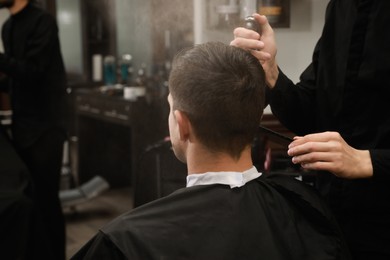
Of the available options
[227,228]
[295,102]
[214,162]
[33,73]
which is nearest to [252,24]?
[295,102]

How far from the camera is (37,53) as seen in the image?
2.82 m

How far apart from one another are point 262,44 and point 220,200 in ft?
1.28

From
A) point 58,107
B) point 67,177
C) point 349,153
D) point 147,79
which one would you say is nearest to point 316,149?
point 349,153

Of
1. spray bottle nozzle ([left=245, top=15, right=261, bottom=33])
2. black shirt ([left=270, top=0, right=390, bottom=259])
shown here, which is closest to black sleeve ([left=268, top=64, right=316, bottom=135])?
black shirt ([left=270, top=0, right=390, bottom=259])

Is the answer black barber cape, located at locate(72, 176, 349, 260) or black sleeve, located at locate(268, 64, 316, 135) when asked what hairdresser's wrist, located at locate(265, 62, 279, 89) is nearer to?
black sleeve, located at locate(268, 64, 316, 135)

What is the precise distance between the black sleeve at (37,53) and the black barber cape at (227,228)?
184 centimetres

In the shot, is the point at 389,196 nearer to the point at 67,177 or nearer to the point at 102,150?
the point at 67,177

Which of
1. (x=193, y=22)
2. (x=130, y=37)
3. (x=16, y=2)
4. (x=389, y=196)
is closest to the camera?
(x=389, y=196)

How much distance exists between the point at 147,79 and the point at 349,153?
10.8 ft

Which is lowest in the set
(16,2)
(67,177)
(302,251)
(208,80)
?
(67,177)

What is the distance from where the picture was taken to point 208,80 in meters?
1.11

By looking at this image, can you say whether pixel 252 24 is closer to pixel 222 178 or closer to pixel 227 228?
pixel 222 178

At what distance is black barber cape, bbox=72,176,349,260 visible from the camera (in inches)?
42.3

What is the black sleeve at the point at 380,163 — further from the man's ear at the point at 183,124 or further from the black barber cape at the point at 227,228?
the man's ear at the point at 183,124
